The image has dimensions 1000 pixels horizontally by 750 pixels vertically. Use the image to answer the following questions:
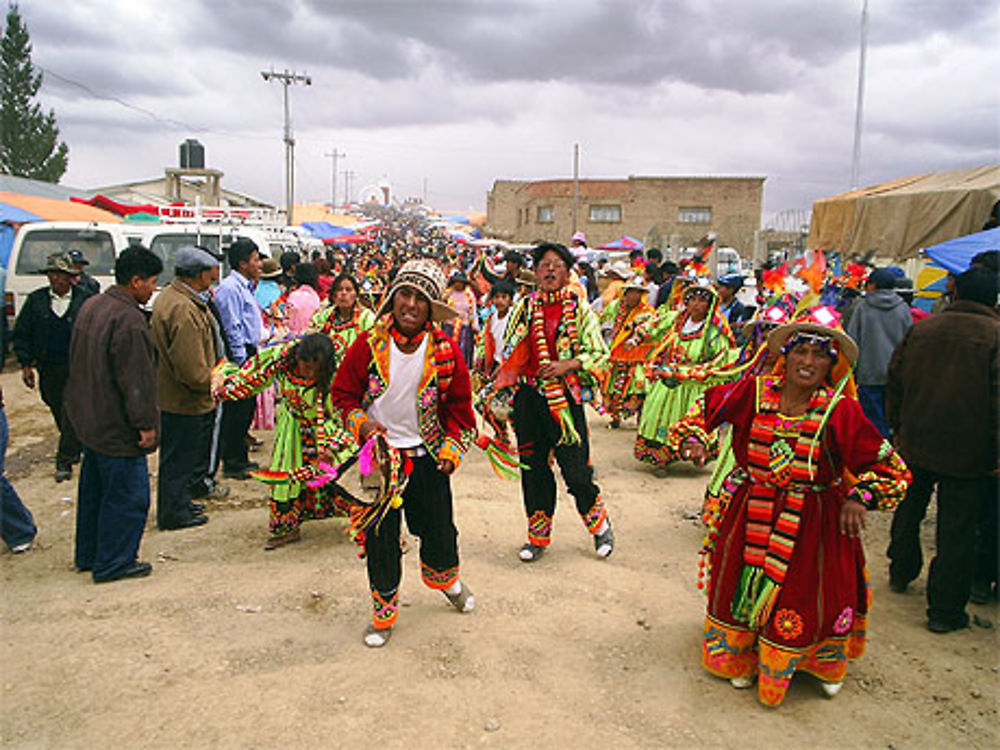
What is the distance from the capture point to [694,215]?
42719mm

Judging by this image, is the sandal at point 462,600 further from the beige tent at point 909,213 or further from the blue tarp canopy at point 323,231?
the blue tarp canopy at point 323,231

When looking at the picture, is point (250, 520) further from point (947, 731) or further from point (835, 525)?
point (947, 731)

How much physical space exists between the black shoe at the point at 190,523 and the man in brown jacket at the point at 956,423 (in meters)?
4.99

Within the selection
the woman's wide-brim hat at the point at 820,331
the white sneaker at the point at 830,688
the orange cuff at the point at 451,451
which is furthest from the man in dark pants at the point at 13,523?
the white sneaker at the point at 830,688

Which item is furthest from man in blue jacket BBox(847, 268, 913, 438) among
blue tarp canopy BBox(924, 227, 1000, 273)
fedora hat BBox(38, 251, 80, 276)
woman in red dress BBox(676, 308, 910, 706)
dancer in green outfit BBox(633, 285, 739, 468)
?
fedora hat BBox(38, 251, 80, 276)

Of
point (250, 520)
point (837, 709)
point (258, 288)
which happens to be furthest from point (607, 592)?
point (258, 288)

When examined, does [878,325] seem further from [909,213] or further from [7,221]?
[7,221]

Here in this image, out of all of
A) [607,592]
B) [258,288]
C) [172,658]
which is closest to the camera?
[172,658]

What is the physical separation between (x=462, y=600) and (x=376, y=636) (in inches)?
21.6

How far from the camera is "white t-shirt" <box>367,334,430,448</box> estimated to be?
3643mm

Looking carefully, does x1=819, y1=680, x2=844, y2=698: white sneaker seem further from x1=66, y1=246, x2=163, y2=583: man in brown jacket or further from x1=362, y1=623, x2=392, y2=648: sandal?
x1=66, y1=246, x2=163, y2=583: man in brown jacket

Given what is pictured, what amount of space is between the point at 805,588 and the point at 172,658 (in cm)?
306

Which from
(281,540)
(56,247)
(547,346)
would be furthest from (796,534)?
(56,247)

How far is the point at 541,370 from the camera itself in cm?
459
